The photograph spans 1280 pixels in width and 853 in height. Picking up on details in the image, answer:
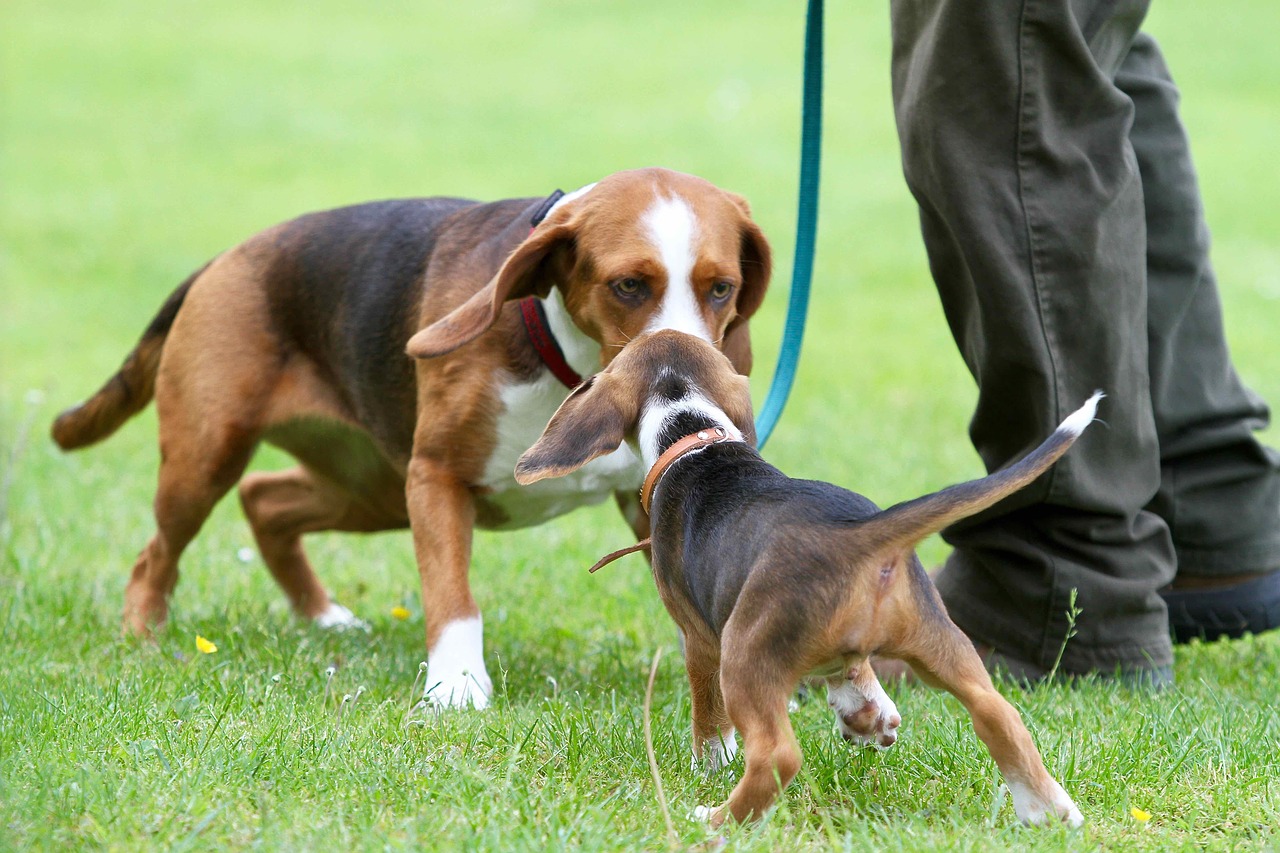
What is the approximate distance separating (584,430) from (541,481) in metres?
1.10

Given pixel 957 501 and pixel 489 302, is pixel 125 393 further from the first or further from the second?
pixel 957 501

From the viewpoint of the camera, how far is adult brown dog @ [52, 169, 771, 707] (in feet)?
13.0

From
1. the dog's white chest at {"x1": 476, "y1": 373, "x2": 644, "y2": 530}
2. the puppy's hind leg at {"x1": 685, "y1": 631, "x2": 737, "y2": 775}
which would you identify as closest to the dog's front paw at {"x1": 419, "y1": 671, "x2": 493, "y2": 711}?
the dog's white chest at {"x1": 476, "y1": 373, "x2": 644, "y2": 530}

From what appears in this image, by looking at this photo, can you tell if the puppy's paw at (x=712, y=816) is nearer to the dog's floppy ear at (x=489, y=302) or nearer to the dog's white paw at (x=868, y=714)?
the dog's white paw at (x=868, y=714)

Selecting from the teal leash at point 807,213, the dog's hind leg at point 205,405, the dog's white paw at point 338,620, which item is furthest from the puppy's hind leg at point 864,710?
the dog's hind leg at point 205,405

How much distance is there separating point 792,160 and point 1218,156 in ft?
15.3

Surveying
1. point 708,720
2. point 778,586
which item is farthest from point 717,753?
point 778,586

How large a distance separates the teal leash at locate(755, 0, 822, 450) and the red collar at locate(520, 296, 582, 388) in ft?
1.84

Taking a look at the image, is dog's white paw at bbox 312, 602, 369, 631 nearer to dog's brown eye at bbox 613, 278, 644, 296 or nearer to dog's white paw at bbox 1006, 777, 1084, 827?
dog's brown eye at bbox 613, 278, 644, 296

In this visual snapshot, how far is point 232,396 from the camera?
4.91 metres

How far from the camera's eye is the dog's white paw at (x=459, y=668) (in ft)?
13.0

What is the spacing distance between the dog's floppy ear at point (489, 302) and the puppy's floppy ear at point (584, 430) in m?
0.61

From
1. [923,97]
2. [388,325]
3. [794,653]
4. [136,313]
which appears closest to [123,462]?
[388,325]

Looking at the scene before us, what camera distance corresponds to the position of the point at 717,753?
330 centimetres
